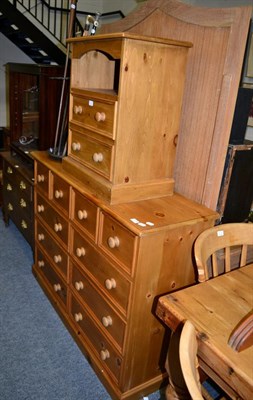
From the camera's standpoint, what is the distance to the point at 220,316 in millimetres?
1000

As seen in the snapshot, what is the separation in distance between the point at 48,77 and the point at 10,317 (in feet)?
5.42

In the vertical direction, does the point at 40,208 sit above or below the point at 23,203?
above

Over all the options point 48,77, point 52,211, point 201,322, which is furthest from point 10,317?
point 48,77

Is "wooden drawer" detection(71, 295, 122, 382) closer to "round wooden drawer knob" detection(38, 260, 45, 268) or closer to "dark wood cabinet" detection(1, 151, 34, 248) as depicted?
"round wooden drawer knob" detection(38, 260, 45, 268)

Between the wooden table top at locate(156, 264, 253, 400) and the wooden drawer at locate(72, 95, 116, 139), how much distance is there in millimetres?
708

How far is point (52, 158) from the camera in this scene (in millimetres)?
2014

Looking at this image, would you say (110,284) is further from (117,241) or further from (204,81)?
(204,81)

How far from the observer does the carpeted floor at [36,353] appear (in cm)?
161

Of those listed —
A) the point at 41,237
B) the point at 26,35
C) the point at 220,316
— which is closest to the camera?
the point at 220,316

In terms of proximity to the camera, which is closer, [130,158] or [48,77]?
[130,158]

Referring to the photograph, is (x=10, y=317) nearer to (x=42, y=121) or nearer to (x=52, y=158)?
(x=52, y=158)

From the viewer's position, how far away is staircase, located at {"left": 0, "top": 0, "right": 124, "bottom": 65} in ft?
13.0

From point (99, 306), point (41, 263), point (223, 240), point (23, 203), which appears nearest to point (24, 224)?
point (23, 203)

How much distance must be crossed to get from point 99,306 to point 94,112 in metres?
0.91
